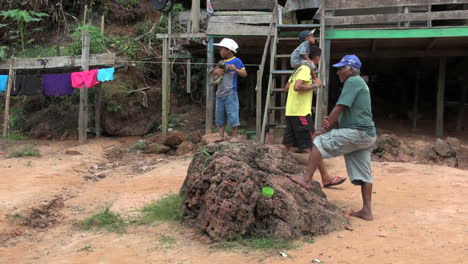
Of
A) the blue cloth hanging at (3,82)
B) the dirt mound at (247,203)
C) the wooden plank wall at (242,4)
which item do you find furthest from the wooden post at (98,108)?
the dirt mound at (247,203)

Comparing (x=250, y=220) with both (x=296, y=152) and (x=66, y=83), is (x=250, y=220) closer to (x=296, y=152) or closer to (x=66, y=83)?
(x=296, y=152)

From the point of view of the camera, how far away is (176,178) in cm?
615

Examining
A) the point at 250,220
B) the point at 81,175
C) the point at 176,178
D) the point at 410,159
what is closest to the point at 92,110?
the point at 81,175

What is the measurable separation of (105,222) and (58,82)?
7.19 m

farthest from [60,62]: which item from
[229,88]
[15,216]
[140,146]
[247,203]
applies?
[247,203]

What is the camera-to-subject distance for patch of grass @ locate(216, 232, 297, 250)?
3.25 metres

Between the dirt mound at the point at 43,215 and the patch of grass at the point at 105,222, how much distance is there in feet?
1.59

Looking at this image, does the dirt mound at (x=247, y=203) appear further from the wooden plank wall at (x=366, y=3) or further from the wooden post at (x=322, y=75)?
the wooden plank wall at (x=366, y=3)

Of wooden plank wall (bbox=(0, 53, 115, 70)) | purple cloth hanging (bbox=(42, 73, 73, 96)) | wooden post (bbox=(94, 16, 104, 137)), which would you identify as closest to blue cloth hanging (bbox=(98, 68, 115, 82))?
wooden plank wall (bbox=(0, 53, 115, 70))

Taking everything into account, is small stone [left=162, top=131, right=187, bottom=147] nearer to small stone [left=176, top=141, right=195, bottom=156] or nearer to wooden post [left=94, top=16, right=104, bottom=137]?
small stone [left=176, top=141, right=195, bottom=156]

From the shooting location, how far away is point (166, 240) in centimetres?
355

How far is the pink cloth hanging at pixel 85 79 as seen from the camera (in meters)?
9.74

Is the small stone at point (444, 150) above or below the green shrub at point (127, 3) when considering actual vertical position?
below

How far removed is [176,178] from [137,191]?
83cm
